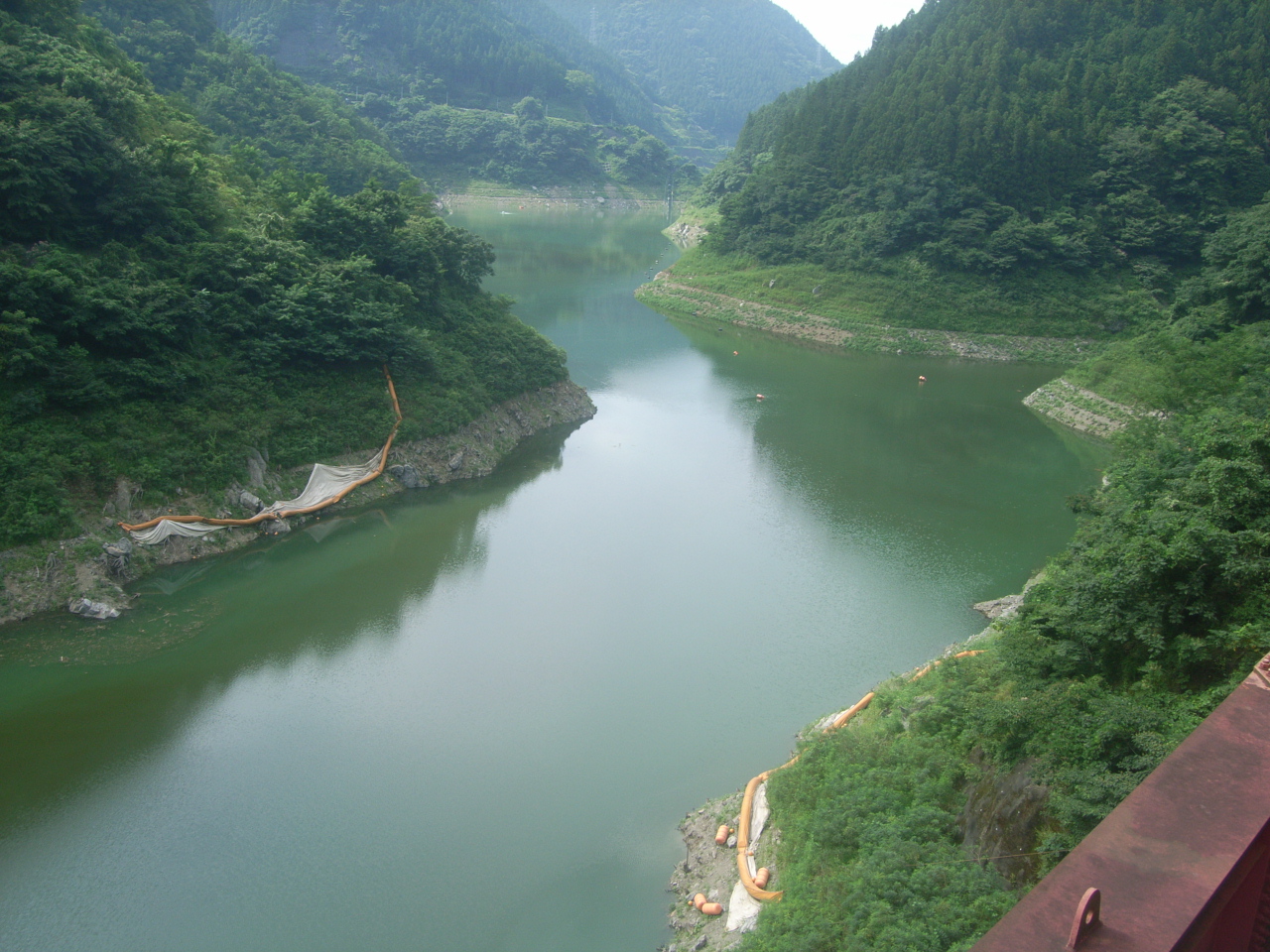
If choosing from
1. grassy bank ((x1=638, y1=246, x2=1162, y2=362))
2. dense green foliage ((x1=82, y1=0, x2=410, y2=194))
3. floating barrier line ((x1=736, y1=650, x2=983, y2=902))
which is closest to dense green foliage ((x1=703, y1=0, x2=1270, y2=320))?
grassy bank ((x1=638, y1=246, x2=1162, y2=362))

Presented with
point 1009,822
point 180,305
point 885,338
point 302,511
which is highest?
point 180,305

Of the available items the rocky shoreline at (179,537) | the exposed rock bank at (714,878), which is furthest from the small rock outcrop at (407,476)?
the exposed rock bank at (714,878)

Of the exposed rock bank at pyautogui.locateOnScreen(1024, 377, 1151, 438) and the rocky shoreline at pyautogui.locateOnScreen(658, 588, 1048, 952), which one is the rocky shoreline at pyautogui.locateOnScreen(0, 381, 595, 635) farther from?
the exposed rock bank at pyautogui.locateOnScreen(1024, 377, 1151, 438)

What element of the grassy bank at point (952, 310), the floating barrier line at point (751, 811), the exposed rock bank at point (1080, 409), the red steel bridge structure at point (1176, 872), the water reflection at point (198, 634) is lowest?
the water reflection at point (198, 634)

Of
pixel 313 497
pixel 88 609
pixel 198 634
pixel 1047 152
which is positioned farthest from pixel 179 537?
pixel 1047 152

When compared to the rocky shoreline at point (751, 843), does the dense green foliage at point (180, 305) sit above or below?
above

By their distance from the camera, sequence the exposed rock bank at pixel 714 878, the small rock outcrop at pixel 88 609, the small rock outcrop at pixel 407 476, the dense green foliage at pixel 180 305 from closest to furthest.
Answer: the exposed rock bank at pixel 714 878, the small rock outcrop at pixel 88 609, the dense green foliage at pixel 180 305, the small rock outcrop at pixel 407 476

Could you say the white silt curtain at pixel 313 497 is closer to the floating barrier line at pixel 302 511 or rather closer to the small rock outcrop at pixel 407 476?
the floating barrier line at pixel 302 511

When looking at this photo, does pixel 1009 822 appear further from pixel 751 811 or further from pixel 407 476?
pixel 407 476
